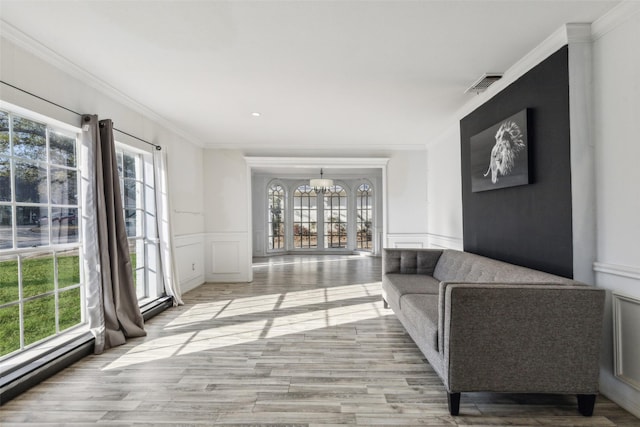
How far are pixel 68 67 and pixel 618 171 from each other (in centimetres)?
423

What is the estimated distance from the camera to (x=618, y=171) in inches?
83.7

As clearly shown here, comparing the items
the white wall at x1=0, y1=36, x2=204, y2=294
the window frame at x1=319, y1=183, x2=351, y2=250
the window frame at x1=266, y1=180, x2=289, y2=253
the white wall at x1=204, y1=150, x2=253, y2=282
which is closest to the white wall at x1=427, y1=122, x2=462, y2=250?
the white wall at x1=204, y1=150, x2=253, y2=282

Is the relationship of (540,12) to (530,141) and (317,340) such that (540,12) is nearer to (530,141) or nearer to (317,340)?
(530,141)

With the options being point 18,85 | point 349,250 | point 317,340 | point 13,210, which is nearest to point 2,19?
point 18,85

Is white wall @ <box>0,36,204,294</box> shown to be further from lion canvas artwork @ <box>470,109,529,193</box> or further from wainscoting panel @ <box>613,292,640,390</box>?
wainscoting panel @ <box>613,292,640,390</box>

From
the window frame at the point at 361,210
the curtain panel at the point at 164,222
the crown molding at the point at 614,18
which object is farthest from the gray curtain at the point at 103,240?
the window frame at the point at 361,210

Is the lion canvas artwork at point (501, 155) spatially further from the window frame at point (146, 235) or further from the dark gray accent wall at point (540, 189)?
the window frame at point (146, 235)

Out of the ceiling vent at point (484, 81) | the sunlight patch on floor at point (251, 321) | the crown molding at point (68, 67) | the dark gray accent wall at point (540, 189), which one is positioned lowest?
the sunlight patch on floor at point (251, 321)

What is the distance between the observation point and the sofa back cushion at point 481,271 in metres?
2.35

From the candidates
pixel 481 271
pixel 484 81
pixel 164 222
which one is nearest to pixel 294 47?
pixel 484 81

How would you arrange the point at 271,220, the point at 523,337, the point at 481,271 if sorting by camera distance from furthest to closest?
the point at 271,220, the point at 481,271, the point at 523,337

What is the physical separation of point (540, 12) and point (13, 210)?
13.1ft

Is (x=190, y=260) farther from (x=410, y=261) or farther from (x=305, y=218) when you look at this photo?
(x=305, y=218)

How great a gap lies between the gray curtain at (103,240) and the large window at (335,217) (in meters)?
7.63
